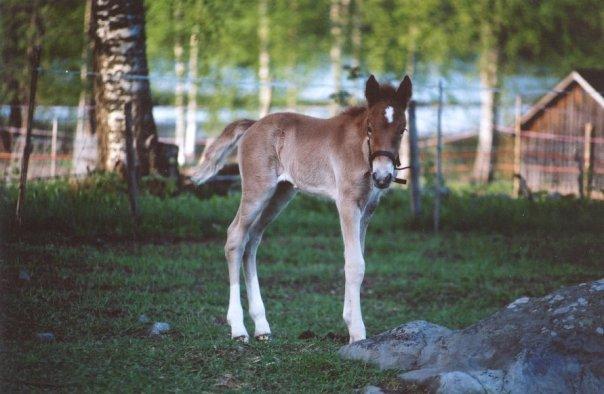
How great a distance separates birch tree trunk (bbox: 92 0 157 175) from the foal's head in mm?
7767

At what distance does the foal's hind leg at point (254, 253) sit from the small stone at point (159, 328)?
820 mm

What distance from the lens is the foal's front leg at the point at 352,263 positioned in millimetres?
6945

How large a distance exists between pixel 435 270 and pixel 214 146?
15.5 feet

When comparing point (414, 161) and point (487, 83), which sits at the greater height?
point (487, 83)

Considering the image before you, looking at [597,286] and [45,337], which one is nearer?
[597,286]

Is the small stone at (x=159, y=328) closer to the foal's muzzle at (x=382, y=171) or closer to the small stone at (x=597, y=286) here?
the foal's muzzle at (x=382, y=171)

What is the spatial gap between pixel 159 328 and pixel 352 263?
6.11 feet

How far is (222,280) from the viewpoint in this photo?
10234 mm

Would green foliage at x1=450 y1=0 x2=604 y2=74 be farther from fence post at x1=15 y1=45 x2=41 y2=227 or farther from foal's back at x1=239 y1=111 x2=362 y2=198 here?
foal's back at x1=239 y1=111 x2=362 y2=198

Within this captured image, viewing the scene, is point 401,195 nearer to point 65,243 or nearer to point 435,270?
point 435,270

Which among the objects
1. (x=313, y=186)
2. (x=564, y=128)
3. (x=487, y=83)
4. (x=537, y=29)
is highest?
(x=537, y=29)

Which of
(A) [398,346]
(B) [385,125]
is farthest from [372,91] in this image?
(A) [398,346]

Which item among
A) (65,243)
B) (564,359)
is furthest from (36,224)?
(564,359)

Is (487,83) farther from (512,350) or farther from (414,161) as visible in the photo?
(512,350)
